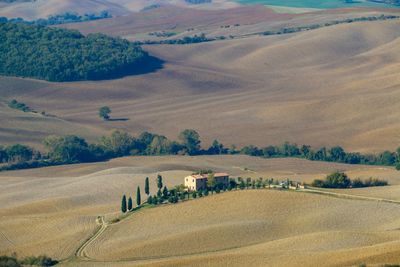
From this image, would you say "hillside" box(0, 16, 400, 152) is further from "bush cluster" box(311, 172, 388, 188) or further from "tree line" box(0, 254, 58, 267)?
"tree line" box(0, 254, 58, 267)

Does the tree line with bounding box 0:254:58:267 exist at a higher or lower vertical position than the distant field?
lower

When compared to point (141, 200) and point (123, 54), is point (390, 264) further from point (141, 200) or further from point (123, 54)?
point (123, 54)

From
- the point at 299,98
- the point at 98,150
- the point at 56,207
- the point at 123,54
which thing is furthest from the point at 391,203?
the point at 123,54

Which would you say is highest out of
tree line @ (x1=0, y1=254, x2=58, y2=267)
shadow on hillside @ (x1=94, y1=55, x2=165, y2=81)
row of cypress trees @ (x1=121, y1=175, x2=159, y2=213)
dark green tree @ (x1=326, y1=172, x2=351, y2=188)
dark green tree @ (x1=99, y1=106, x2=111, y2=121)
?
shadow on hillside @ (x1=94, y1=55, x2=165, y2=81)

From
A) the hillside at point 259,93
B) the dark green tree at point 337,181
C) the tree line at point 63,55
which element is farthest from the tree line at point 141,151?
the tree line at point 63,55

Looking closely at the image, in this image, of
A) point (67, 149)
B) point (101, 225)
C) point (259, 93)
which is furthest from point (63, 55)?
point (101, 225)

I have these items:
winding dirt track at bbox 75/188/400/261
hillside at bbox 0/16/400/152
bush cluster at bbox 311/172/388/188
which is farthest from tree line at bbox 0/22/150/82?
winding dirt track at bbox 75/188/400/261

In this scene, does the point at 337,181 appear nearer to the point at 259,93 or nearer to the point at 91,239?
the point at 91,239

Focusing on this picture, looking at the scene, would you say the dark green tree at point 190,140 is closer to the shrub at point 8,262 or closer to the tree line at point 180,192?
the tree line at point 180,192
